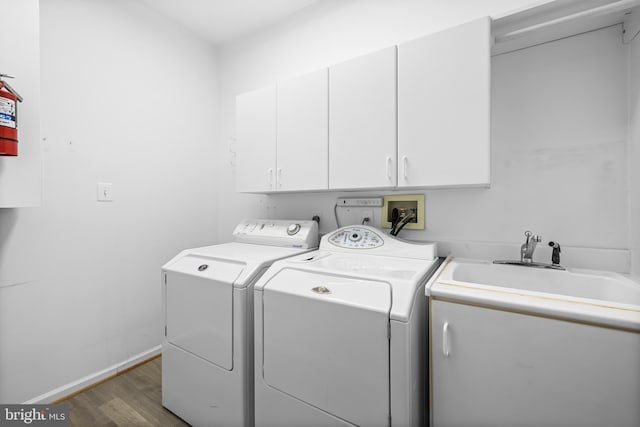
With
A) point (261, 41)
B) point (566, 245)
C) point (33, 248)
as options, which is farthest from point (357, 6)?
point (33, 248)

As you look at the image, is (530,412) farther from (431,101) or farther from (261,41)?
(261,41)

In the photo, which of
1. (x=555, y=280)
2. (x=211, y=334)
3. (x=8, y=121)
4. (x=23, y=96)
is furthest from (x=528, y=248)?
(x=23, y=96)

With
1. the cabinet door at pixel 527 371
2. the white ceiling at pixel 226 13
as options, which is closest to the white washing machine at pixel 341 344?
the cabinet door at pixel 527 371

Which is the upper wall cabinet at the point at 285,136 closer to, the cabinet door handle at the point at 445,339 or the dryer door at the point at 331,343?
the dryer door at the point at 331,343

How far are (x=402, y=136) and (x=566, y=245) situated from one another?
0.98 m

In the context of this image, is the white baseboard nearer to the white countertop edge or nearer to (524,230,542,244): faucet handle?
the white countertop edge

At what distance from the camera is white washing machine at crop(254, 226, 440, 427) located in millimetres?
998

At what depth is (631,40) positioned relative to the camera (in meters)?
1.22

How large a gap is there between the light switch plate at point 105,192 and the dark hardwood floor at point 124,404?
126cm

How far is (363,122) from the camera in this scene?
5.19 feet

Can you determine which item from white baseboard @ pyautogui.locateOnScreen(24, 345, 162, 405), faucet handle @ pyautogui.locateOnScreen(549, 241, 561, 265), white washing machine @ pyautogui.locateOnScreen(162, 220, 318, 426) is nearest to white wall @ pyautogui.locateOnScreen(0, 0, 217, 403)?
white baseboard @ pyautogui.locateOnScreen(24, 345, 162, 405)

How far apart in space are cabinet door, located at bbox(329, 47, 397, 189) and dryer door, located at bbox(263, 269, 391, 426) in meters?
0.65

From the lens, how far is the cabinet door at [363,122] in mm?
1505

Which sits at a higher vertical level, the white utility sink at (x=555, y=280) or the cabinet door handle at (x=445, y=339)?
the white utility sink at (x=555, y=280)
